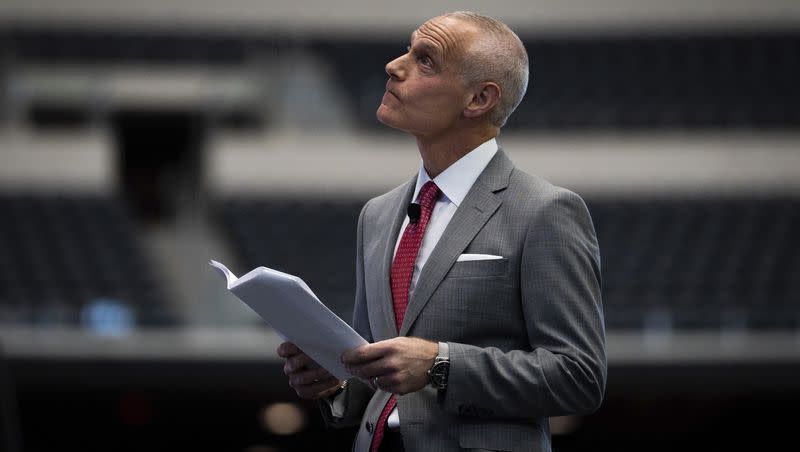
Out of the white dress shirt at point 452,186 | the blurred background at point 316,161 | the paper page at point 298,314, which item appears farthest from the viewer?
the blurred background at point 316,161

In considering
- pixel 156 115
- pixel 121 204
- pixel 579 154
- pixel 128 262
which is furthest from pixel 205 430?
pixel 579 154

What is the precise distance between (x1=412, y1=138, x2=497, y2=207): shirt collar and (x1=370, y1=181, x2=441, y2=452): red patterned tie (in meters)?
0.03

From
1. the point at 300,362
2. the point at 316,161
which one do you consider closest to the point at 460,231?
the point at 300,362

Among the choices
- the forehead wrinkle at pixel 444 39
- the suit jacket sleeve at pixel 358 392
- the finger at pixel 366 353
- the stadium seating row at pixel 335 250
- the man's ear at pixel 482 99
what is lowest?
the stadium seating row at pixel 335 250

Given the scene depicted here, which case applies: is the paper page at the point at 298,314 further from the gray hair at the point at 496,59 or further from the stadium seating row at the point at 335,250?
the stadium seating row at the point at 335,250

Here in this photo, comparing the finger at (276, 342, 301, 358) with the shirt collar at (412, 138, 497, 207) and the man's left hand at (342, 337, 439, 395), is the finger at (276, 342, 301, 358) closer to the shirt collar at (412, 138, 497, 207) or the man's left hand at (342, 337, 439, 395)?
the man's left hand at (342, 337, 439, 395)

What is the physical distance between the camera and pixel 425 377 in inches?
62.5

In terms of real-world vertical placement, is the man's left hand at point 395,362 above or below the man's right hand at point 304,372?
above

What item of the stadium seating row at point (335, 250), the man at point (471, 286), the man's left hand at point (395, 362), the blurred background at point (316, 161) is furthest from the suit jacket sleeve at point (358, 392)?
the blurred background at point (316, 161)

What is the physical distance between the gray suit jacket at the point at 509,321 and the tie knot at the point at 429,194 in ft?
0.24

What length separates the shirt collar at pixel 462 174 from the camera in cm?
178

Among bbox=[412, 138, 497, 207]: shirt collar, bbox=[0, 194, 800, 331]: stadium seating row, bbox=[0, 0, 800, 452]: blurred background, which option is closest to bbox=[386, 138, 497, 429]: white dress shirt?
bbox=[412, 138, 497, 207]: shirt collar

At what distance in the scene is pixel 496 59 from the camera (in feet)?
5.64

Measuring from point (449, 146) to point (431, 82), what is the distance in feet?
0.37
